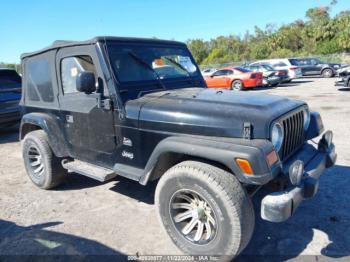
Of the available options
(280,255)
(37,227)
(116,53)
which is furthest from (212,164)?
(37,227)

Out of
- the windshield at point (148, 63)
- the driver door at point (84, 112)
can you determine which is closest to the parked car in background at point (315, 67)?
the windshield at point (148, 63)

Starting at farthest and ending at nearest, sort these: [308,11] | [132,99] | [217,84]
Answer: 1. [308,11]
2. [217,84]
3. [132,99]

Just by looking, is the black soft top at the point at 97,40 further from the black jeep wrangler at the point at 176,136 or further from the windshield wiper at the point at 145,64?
the windshield wiper at the point at 145,64

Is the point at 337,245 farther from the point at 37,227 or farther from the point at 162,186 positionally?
the point at 37,227

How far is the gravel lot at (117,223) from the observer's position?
132 inches

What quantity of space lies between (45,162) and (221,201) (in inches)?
115

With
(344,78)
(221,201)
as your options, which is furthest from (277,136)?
(344,78)

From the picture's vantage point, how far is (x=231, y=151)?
2.76 metres

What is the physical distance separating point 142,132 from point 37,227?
171cm

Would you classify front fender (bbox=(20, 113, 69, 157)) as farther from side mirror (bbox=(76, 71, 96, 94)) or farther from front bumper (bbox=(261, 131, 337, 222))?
front bumper (bbox=(261, 131, 337, 222))

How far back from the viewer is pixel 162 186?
3.21 m

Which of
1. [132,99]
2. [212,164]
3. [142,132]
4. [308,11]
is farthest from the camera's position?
[308,11]

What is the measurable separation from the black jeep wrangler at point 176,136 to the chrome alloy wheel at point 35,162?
0.34 ft

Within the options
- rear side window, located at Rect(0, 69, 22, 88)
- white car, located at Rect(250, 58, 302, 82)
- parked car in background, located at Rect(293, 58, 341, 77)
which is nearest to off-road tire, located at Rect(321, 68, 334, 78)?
parked car in background, located at Rect(293, 58, 341, 77)
